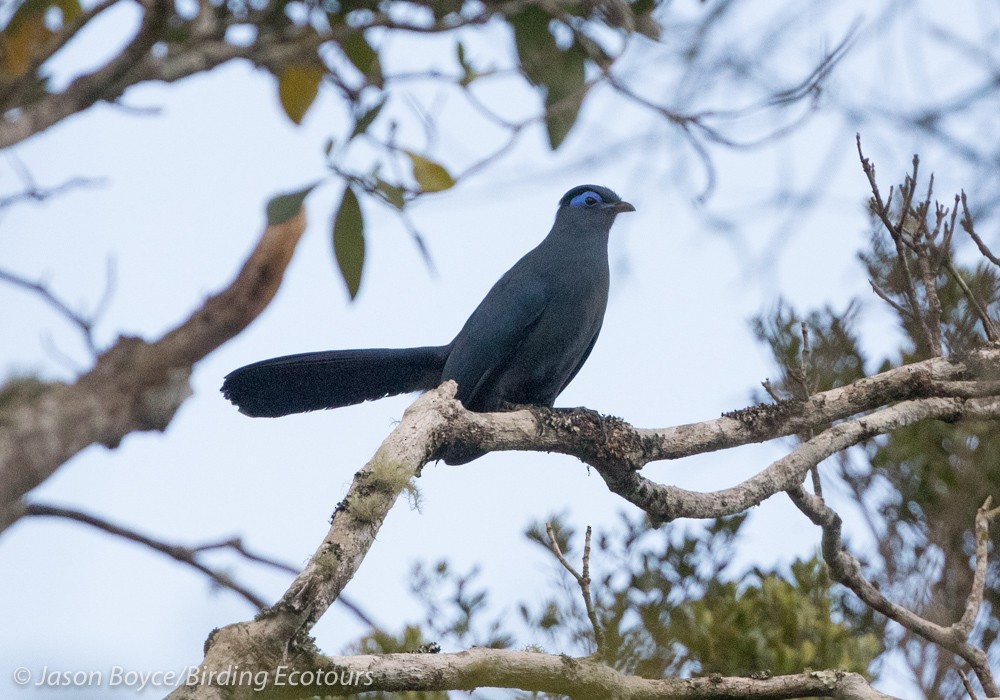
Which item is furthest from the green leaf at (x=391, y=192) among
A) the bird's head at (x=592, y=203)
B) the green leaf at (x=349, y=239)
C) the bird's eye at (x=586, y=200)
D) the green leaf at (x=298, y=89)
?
the bird's eye at (x=586, y=200)

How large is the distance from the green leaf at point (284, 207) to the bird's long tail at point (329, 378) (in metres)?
1.10

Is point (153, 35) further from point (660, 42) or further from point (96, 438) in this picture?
point (660, 42)

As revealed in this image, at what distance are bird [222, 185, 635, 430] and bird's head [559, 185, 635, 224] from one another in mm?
430

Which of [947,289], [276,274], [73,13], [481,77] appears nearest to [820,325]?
[947,289]

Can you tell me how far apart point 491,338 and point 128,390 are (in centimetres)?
165

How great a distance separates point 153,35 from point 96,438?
58.8 inches

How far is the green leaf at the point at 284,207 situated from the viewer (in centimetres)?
368

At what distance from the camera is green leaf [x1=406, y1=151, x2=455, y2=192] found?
12.4 ft

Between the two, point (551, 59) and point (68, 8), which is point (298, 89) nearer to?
point (68, 8)

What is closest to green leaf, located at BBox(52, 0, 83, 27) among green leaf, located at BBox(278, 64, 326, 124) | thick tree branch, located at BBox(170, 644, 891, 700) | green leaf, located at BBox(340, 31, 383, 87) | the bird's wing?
green leaf, located at BBox(278, 64, 326, 124)

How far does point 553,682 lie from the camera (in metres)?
2.61

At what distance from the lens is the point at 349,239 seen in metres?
3.93

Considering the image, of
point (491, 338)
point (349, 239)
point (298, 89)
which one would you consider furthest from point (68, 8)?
point (491, 338)

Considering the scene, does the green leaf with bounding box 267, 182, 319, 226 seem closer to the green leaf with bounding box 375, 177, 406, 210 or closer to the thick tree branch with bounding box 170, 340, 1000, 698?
the green leaf with bounding box 375, 177, 406, 210
